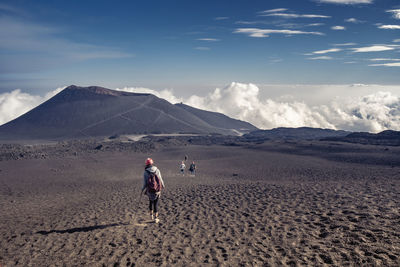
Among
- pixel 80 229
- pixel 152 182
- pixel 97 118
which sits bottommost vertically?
pixel 80 229

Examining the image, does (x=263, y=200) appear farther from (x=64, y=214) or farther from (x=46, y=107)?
(x=46, y=107)

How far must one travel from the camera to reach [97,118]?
112 meters

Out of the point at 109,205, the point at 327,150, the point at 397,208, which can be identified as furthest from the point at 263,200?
the point at 327,150

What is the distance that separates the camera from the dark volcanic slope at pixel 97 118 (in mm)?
99062

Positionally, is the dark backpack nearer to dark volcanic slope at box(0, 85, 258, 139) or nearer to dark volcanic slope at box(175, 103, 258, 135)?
dark volcanic slope at box(0, 85, 258, 139)

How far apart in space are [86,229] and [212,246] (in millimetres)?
4508

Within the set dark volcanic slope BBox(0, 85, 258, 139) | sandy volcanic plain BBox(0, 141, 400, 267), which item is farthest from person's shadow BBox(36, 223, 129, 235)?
dark volcanic slope BBox(0, 85, 258, 139)

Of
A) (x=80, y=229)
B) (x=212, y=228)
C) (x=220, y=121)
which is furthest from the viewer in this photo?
(x=220, y=121)

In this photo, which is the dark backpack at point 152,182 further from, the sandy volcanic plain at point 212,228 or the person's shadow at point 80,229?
the person's shadow at point 80,229

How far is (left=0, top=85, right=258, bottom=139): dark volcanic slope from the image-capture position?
99062 mm

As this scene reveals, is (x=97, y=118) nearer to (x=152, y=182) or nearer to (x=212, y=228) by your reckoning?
(x=152, y=182)

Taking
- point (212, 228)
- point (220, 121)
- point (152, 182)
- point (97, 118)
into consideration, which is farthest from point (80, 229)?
point (220, 121)

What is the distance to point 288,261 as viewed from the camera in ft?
19.2

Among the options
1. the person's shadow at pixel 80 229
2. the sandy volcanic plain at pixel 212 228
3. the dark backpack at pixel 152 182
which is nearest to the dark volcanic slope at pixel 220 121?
the sandy volcanic plain at pixel 212 228
